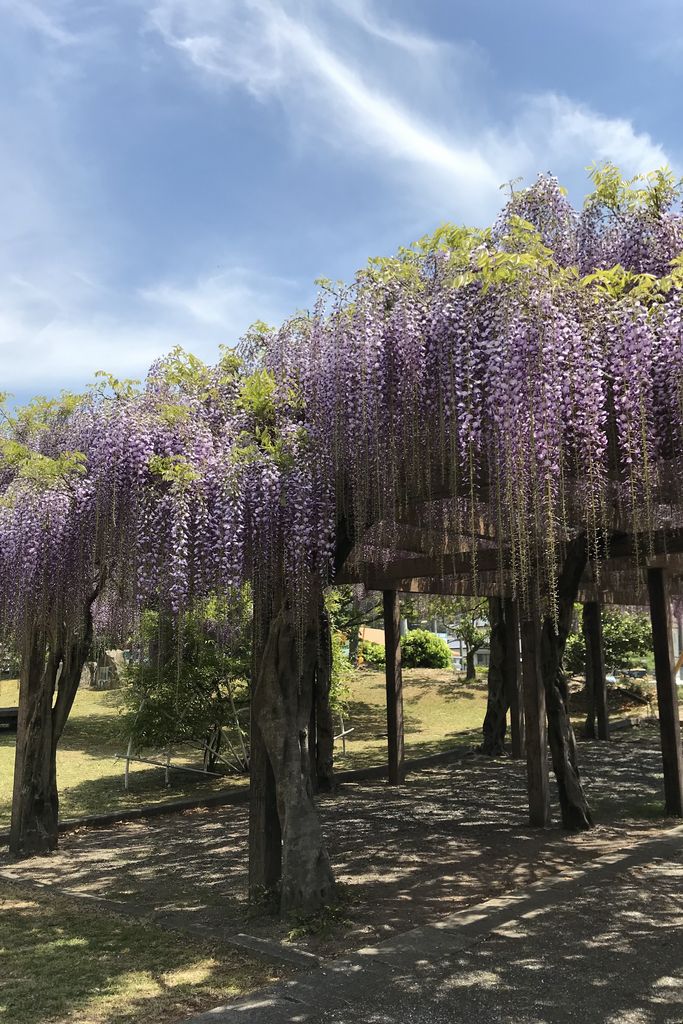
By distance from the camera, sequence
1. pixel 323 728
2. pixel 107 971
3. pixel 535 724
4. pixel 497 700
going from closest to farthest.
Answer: pixel 107 971 < pixel 535 724 < pixel 323 728 < pixel 497 700

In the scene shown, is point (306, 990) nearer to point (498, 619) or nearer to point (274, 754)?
point (274, 754)

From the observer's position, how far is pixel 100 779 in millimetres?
11305

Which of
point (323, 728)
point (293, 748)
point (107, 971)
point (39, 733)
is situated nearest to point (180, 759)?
point (323, 728)

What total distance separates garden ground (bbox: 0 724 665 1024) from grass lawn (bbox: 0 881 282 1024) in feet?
0.16

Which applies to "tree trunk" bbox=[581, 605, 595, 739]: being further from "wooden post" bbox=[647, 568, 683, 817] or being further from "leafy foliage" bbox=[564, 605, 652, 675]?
"wooden post" bbox=[647, 568, 683, 817]

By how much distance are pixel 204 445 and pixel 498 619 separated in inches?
334

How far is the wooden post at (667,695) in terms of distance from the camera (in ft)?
25.2

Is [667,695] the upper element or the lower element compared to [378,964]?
upper

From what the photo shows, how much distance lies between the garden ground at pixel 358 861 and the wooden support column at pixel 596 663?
10.2ft

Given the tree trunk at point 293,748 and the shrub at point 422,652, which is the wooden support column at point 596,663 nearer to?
the shrub at point 422,652

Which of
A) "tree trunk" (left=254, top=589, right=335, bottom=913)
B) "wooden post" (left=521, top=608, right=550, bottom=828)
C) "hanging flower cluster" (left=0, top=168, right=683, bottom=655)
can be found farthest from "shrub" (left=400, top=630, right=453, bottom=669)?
"tree trunk" (left=254, top=589, right=335, bottom=913)

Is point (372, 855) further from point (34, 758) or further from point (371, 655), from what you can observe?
point (371, 655)

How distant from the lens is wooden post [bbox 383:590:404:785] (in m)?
10.3

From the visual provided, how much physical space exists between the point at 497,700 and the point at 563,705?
534 cm
